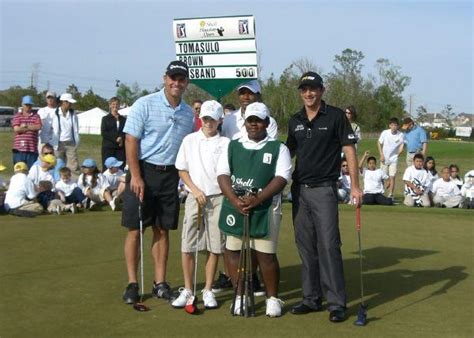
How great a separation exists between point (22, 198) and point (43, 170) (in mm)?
1407

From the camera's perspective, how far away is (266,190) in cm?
573

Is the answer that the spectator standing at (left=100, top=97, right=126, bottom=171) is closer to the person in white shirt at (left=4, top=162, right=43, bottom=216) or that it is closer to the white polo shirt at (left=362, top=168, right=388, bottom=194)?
the person in white shirt at (left=4, top=162, right=43, bottom=216)

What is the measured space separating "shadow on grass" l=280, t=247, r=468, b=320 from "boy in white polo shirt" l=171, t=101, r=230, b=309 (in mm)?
868

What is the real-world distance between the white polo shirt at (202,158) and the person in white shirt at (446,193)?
30.3 feet

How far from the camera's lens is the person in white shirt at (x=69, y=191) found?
11875 millimetres

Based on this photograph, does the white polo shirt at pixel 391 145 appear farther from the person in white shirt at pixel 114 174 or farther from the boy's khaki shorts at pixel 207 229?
the boy's khaki shorts at pixel 207 229

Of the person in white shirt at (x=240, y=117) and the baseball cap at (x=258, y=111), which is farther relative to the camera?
the person in white shirt at (x=240, y=117)

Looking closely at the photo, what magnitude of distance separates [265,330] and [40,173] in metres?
8.07

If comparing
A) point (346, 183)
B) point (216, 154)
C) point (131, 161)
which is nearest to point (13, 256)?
point (131, 161)

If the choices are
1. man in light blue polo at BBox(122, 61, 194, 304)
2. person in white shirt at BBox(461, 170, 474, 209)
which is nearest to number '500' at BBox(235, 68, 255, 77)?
man in light blue polo at BBox(122, 61, 194, 304)

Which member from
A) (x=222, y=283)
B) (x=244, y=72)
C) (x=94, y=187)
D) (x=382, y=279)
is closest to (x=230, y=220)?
(x=222, y=283)

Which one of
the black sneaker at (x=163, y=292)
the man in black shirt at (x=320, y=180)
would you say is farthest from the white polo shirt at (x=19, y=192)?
the man in black shirt at (x=320, y=180)

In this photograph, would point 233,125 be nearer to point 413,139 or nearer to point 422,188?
point 422,188

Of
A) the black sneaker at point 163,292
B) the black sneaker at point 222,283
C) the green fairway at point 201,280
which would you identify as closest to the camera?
the green fairway at point 201,280
